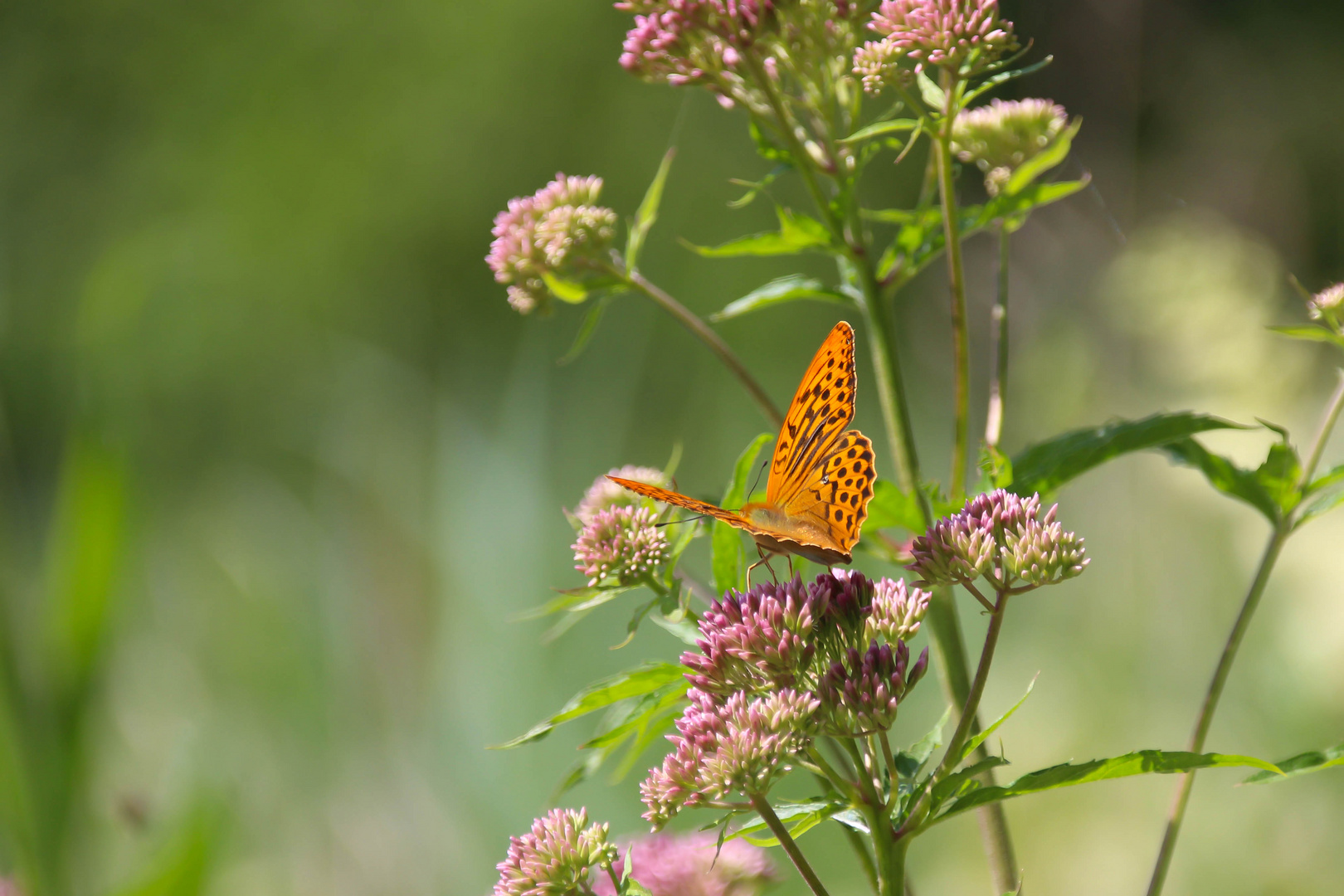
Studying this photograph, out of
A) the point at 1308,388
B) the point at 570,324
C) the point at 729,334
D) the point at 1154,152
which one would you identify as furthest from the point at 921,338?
the point at 1308,388

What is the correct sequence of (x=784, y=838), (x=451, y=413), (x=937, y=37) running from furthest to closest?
1. (x=451, y=413)
2. (x=937, y=37)
3. (x=784, y=838)

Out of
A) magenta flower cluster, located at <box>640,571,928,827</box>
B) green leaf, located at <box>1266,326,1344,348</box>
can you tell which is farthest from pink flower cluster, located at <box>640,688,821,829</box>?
green leaf, located at <box>1266,326,1344,348</box>

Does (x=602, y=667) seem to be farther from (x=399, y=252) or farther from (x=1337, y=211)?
(x=399, y=252)

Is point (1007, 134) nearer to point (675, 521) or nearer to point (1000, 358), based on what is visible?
point (1000, 358)

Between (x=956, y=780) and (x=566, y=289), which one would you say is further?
(x=566, y=289)

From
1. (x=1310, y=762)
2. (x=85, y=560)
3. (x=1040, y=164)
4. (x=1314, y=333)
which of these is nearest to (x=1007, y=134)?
(x=1040, y=164)

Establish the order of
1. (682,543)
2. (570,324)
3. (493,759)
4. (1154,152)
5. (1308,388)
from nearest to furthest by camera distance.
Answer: (682,543) → (1308,388) → (493,759) → (570,324) → (1154,152)

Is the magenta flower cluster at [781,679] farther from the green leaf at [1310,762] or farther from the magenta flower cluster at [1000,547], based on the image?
the green leaf at [1310,762]
